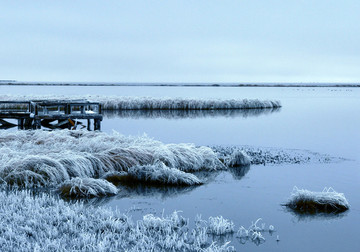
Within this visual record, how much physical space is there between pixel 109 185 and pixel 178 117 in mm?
27116

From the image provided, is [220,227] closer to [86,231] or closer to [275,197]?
[86,231]

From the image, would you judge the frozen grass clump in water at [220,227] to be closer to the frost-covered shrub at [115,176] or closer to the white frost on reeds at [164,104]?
the frost-covered shrub at [115,176]

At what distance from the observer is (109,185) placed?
40.1 ft

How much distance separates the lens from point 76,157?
1385 centimetres

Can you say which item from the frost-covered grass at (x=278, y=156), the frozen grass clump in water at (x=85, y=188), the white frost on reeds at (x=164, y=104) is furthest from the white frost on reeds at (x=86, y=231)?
the white frost on reeds at (x=164, y=104)

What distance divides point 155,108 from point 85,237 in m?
40.4

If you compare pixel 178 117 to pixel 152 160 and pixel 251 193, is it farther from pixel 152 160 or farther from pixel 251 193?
pixel 251 193

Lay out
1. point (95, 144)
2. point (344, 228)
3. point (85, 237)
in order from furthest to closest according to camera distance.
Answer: point (95, 144) → point (344, 228) → point (85, 237)

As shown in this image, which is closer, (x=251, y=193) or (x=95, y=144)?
(x=251, y=193)

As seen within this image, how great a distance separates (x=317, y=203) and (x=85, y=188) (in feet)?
19.2

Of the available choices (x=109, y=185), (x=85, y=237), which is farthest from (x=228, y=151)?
(x=85, y=237)

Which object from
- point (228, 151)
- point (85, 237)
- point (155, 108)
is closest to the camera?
point (85, 237)

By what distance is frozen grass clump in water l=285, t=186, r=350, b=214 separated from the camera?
35.9ft

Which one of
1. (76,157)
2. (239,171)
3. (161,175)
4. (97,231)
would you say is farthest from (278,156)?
(97,231)
